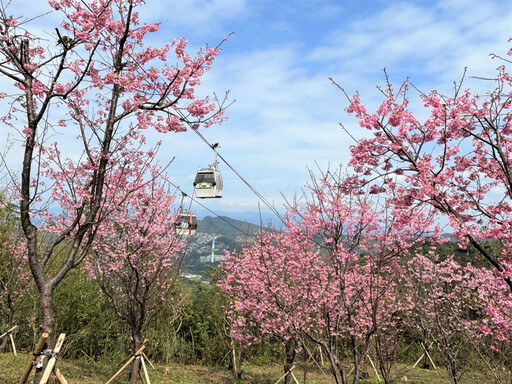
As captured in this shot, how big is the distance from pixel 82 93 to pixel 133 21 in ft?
3.75

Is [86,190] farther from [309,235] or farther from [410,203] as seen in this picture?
[309,235]

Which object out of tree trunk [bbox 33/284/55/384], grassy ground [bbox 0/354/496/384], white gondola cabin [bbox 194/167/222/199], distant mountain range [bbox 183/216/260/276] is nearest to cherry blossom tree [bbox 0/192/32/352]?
grassy ground [bbox 0/354/496/384]

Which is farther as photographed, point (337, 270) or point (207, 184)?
point (207, 184)

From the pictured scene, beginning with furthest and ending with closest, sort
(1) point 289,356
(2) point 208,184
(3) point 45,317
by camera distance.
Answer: (2) point 208,184 < (1) point 289,356 < (3) point 45,317

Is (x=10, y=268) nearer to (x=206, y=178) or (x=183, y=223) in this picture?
(x=183, y=223)

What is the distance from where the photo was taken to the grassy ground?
937 centimetres

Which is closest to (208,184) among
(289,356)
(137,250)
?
(137,250)

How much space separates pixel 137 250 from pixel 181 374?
17.2 feet

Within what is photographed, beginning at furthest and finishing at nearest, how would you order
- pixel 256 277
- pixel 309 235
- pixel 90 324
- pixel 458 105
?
pixel 90 324 < pixel 256 277 < pixel 309 235 < pixel 458 105

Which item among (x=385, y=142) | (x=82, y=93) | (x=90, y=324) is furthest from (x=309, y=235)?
(x=90, y=324)

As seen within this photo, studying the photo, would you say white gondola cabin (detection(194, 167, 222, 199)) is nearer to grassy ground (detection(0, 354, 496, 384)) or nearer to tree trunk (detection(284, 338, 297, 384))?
tree trunk (detection(284, 338, 297, 384))

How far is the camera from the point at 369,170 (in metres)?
5.05


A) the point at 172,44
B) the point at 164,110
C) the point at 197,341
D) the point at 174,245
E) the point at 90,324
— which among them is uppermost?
the point at 172,44

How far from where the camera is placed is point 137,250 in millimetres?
8156
